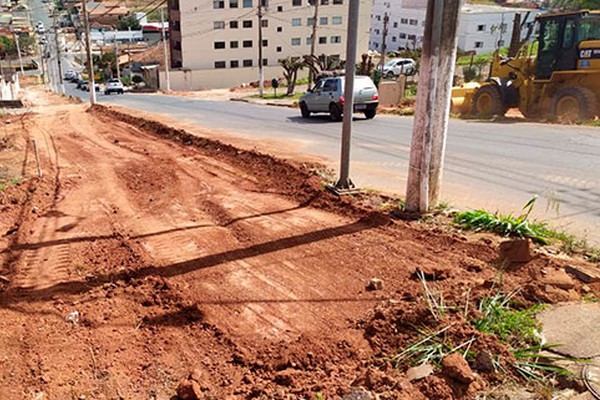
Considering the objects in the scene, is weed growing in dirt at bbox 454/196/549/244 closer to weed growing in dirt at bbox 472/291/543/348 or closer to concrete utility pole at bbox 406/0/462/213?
concrete utility pole at bbox 406/0/462/213

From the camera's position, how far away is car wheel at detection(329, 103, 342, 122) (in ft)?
67.0

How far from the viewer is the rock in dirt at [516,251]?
543 cm

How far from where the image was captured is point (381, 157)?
490 inches

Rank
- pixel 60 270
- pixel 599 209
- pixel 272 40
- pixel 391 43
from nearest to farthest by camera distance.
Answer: pixel 60 270, pixel 599 209, pixel 272 40, pixel 391 43

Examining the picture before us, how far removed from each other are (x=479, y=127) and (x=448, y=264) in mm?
12858

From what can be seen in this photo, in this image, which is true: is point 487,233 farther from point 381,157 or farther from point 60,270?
point 381,157

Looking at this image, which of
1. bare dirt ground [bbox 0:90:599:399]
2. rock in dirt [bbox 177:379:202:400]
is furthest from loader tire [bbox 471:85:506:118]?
rock in dirt [bbox 177:379:202:400]

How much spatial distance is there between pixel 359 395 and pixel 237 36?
6614cm

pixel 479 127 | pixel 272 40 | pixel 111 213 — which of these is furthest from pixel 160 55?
pixel 111 213

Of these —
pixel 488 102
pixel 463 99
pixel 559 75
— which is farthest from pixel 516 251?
pixel 463 99

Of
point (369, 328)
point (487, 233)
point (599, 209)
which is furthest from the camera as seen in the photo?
point (599, 209)

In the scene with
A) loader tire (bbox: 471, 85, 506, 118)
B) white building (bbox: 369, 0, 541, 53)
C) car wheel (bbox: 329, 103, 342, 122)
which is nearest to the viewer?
loader tire (bbox: 471, 85, 506, 118)

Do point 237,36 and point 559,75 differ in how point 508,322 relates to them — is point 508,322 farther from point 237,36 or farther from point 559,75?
point 237,36

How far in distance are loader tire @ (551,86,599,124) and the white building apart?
38.9 metres
